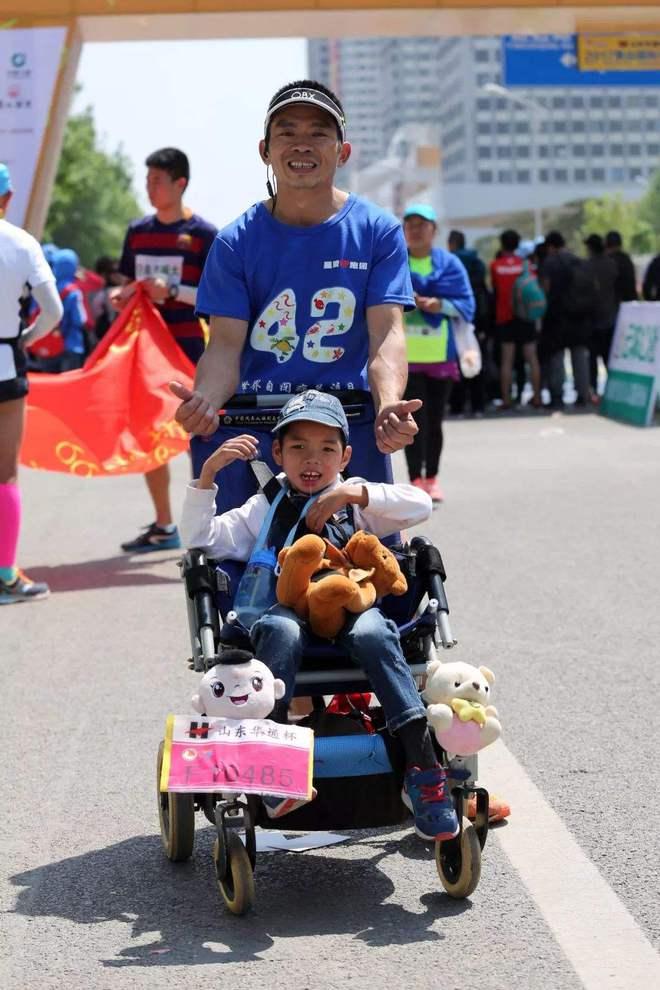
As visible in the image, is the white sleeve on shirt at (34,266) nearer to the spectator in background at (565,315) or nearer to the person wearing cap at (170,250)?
the person wearing cap at (170,250)

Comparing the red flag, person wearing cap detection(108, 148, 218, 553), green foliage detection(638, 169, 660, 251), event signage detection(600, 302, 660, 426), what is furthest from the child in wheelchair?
green foliage detection(638, 169, 660, 251)

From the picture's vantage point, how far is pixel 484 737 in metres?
4.29

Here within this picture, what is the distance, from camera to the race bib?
10.4m

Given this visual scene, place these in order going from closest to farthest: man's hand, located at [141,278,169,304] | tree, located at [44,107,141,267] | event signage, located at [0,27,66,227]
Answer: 1. man's hand, located at [141,278,169,304]
2. event signage, located at [0,27,66,227]
3. tree, located at [44,107,141,267]

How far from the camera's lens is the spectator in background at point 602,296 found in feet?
71.7

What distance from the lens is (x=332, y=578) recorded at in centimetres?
442

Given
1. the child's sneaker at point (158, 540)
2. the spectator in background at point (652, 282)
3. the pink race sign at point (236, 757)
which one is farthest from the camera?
the spectator in background at point (652, 282)

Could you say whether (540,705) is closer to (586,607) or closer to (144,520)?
(586,607)

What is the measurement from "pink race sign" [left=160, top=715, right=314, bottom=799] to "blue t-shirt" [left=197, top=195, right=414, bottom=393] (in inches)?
50.1

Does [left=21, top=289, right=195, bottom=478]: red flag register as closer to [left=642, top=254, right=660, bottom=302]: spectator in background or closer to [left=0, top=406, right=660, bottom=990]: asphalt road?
[left=0, top=406, right=660, bottom=990]: asphalt road

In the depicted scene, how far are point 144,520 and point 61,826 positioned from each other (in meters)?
7.51

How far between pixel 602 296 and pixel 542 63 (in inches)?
306

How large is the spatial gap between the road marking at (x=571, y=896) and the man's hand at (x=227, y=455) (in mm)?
1238

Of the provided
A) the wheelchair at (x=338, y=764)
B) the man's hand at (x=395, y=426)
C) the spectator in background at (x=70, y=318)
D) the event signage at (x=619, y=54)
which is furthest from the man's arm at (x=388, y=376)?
the event signage at (x=619, y=54)
